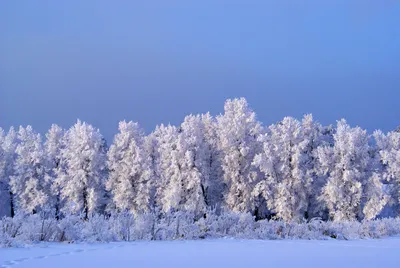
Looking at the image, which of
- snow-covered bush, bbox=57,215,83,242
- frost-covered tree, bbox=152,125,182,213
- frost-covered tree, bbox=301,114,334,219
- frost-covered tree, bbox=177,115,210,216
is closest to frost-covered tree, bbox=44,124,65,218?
frost-covered tree, bbox=152,125,182,213

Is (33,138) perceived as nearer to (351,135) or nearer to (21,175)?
(21,175)

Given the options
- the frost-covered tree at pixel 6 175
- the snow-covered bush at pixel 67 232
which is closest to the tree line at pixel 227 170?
the frost-covered tree at pixel 6 175

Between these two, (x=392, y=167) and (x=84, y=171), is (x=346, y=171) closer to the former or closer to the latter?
(x=392, y=167)

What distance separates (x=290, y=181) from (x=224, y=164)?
5.36 metres

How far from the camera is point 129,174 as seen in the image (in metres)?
38.1

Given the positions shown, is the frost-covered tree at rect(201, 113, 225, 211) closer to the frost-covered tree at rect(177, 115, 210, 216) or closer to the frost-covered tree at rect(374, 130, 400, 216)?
the frost-covered tree at rect(177, 115, 210, 216)

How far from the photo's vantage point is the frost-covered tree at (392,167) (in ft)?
121

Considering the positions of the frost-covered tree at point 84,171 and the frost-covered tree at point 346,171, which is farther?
the frost-covered tree at point 84,171

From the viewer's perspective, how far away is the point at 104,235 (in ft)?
35.7

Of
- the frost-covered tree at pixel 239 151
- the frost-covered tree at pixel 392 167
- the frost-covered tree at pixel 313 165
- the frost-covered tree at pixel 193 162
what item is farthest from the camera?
the frost-covered tree at pixel 392 167

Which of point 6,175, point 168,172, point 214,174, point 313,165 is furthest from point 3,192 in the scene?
point 313,165

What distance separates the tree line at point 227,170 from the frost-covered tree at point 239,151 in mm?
83

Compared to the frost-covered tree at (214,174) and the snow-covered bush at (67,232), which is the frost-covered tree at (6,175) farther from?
the snow-covered bush at (67,232)

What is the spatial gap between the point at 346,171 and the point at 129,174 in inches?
672
